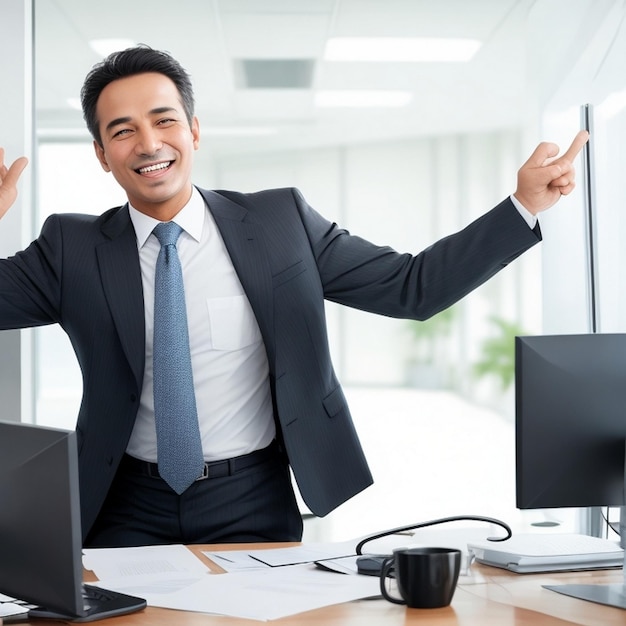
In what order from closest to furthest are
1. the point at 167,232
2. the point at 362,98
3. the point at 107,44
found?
the point at 167,232, the point at 107,44, the point at 362,98

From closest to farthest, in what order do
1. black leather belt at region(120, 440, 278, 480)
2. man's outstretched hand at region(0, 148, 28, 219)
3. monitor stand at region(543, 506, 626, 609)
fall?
monitor stand at region(543, 506, 626, 609)
black leather belt at region(120, 440, 278, 480)
man's outstretched hand at region(0, 148, 28, 219)

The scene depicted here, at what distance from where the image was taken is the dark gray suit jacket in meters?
2.10

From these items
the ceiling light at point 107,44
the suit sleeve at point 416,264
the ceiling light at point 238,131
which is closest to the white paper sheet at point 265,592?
the suit sleeve at point 416,264

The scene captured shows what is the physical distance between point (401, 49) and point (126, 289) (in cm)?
420

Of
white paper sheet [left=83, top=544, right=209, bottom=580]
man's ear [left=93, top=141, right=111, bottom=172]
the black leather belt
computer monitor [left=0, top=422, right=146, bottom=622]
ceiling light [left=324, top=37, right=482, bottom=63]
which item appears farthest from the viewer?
ceiling light [left=324, top=37, right=482, bottom=63]

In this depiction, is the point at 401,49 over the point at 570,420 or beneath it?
over

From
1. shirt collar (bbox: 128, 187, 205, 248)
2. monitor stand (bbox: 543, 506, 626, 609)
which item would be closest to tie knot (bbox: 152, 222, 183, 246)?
shirt collar (bbox: 128, 187, 205, 248)

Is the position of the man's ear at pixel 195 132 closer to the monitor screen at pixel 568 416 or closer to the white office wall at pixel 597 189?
the monitor screen at pixel 568 416

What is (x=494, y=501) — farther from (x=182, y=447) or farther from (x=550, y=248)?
(x=182, y=447)

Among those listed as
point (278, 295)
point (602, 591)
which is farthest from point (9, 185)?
point (602, 591)

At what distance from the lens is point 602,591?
59.5 inches

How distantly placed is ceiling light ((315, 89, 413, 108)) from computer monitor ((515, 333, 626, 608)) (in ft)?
19.6

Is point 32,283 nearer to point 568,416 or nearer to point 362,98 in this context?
point 568,416

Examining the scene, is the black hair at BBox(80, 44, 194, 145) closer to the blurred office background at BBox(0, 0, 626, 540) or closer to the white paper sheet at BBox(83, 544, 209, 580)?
the blurred office background at BBox(0, 0, 626, 540)
